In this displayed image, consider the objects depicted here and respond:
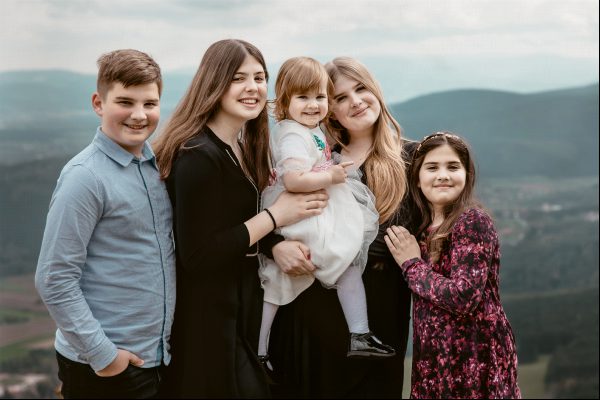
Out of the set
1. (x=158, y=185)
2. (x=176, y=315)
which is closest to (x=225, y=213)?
(x=158, y=185)

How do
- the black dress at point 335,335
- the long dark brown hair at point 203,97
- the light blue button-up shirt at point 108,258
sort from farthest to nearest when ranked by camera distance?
the black dress at point 335,335 < the long dark brown hair at point 203,97 < the light blue button-up shirt at point 108,258

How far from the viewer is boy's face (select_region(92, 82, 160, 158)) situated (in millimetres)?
1988

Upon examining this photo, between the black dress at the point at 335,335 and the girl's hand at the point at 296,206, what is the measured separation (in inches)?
11.1

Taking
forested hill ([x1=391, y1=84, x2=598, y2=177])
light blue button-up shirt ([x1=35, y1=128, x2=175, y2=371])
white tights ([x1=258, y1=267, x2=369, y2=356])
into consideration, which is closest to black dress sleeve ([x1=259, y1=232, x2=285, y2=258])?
white tights ([x1=258, y1=267, x2=369, y2=356])

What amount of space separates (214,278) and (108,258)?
369 millimetres

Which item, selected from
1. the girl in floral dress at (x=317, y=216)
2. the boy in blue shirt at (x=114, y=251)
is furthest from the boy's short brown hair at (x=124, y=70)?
the girl in floral dress at (x=317, y=216)

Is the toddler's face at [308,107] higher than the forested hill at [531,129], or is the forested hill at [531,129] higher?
the forested hill at [531,129]

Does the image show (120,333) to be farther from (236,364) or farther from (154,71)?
(154,71)

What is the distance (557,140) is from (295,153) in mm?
15048

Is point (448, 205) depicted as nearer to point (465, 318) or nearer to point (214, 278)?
point (465, 318)

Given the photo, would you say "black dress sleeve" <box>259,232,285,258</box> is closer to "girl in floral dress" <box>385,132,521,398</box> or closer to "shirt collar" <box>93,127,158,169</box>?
"girl in floral dress" <box>385,132,521,398</box>

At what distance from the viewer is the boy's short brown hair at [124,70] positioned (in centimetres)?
199

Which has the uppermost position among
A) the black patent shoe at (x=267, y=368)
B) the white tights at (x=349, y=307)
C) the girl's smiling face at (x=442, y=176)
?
the girl's smiling face at (x=442, y=176)

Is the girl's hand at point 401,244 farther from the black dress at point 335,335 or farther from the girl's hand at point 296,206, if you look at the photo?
the girl's hand at point 296,206
